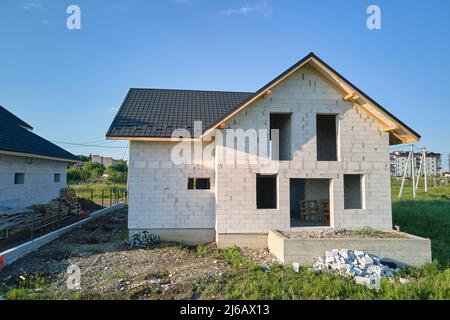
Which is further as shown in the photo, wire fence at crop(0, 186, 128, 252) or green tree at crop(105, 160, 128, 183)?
green tree at crop(105, 160, 128, 183)

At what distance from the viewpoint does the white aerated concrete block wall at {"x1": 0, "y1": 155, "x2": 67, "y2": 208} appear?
10.5 m

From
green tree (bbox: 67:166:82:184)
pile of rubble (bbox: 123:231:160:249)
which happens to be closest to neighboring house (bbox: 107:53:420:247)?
pile of rubble (bbox: 123:231:160:249)

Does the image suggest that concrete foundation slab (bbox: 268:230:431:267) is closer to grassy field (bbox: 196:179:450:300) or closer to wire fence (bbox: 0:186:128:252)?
grassy field (bbox: 196:179:450:300)

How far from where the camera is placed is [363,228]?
8492 mm

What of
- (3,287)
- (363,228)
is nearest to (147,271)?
(3,287)

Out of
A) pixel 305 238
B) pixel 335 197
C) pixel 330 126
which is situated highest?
pixel 330 126

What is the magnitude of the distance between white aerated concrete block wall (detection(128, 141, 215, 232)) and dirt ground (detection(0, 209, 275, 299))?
2.87ft

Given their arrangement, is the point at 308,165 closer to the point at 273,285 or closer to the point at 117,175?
the point at 273,285

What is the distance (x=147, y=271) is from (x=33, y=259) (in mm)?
3602

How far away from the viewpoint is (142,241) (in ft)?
28.5

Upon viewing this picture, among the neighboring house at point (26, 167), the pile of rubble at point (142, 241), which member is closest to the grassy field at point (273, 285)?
the pile of rubble at point (142, 241)

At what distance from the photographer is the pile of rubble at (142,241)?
8.55 meters

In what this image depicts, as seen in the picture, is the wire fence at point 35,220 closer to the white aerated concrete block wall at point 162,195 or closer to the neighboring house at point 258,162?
the white aerated concrete block wall at point 162,195
